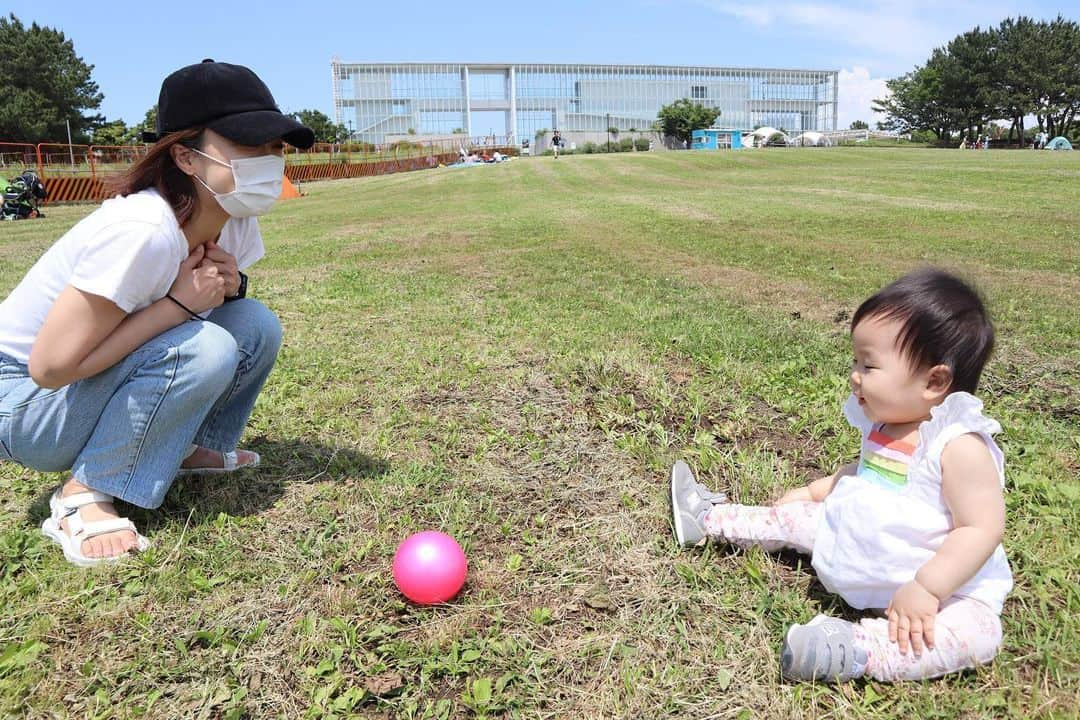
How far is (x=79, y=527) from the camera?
7.79 ft

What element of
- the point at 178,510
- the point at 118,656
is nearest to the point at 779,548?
the point at 118,656

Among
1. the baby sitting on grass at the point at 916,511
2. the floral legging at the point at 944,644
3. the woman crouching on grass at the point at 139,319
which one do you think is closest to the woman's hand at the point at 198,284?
the woman crouching on grass at the point at 139,319

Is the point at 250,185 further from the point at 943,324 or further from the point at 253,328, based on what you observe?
the point at 943,324

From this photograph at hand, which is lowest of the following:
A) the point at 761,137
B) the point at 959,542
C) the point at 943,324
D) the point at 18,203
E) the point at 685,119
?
the point at 959,542

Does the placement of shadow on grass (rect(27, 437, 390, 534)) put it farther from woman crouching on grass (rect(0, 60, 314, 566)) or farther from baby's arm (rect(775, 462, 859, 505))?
baby's arm (rect(775, 462, 859, 505))

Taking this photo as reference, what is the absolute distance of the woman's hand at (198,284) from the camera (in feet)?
7.79

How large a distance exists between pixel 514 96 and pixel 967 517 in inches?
4134

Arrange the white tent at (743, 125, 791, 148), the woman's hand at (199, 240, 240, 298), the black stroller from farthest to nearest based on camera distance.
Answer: the white tent at (743, 125, 791, 148) < the black stroller < the woman's hand at (199, 240, 240, 298)

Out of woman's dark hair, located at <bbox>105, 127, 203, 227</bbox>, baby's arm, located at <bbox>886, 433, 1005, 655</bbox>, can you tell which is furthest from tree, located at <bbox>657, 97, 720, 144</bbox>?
Result: baby's arm, located at <bbox>886, 433, 1005, 655</bbox>

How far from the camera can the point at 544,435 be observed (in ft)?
10.8

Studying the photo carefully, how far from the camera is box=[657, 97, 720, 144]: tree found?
7550 centimetres

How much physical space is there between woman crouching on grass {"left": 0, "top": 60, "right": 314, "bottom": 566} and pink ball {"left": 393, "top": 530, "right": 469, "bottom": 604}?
923mm

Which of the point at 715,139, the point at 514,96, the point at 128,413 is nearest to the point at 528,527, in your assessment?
Result: the point at 128,413

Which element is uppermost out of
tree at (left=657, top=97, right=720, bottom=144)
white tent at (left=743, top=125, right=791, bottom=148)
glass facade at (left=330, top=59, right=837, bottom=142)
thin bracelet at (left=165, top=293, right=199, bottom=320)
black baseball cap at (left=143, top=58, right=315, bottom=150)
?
glass facade at (left=330, top=59, right=837, bottom=142)
